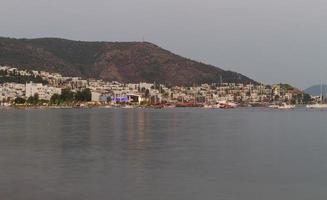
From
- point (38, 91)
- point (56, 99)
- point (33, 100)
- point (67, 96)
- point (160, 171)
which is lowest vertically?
point (160, 171)

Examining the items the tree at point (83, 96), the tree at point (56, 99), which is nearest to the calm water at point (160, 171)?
the tree at point (56, 99)

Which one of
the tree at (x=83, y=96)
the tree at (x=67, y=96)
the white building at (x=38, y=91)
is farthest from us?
the tree at (x=83, y=96)

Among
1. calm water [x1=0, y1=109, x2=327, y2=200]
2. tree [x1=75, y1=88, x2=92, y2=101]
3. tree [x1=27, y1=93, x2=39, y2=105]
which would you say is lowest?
calm water [x1=0, y1=109, x2=327, y2=200]

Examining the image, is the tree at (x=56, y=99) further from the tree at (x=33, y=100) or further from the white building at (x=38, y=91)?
A: the white building at (x=38, y=91)

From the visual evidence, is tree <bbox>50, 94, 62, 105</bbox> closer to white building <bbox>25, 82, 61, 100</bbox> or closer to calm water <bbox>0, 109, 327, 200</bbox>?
white building <bbox>25, 82, 61, 100</bbox>

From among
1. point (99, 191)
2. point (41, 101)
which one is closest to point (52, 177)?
point (99, 191)

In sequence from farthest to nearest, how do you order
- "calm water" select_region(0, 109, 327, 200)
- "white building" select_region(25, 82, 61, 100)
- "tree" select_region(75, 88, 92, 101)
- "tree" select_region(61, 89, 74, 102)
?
1. "tree" select_region(75, 88, 92, 101)
2. "white building" select_region(25, 82, 61, 100)
3. "tree" select_region(61, 89, 74, 102)
4. "calm water" select_region(0, 109, 327, 200)

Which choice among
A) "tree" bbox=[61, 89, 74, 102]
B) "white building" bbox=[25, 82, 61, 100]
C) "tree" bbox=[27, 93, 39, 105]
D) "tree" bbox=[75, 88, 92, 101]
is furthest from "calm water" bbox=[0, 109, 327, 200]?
"white building" bbox=[25, 82, 61, 100]

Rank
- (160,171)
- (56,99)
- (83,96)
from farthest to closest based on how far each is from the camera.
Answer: (83,96) → (56,99) → (160,171)

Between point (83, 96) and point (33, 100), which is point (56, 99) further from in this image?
point (83, 96)

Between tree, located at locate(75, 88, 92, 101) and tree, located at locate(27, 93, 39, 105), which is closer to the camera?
tree, located at locate(27, 93, 39, 105)

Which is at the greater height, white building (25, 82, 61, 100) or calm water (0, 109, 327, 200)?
white building (25, 82, 61, 100)

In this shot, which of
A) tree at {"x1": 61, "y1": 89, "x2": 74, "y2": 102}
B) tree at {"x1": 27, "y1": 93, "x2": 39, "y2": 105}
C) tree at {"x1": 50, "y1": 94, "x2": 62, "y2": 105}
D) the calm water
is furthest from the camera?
tree at {"x1": 61, "y1": 89, "x2": 74, "y2": 102}

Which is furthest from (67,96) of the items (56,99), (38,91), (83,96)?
(38,91)
